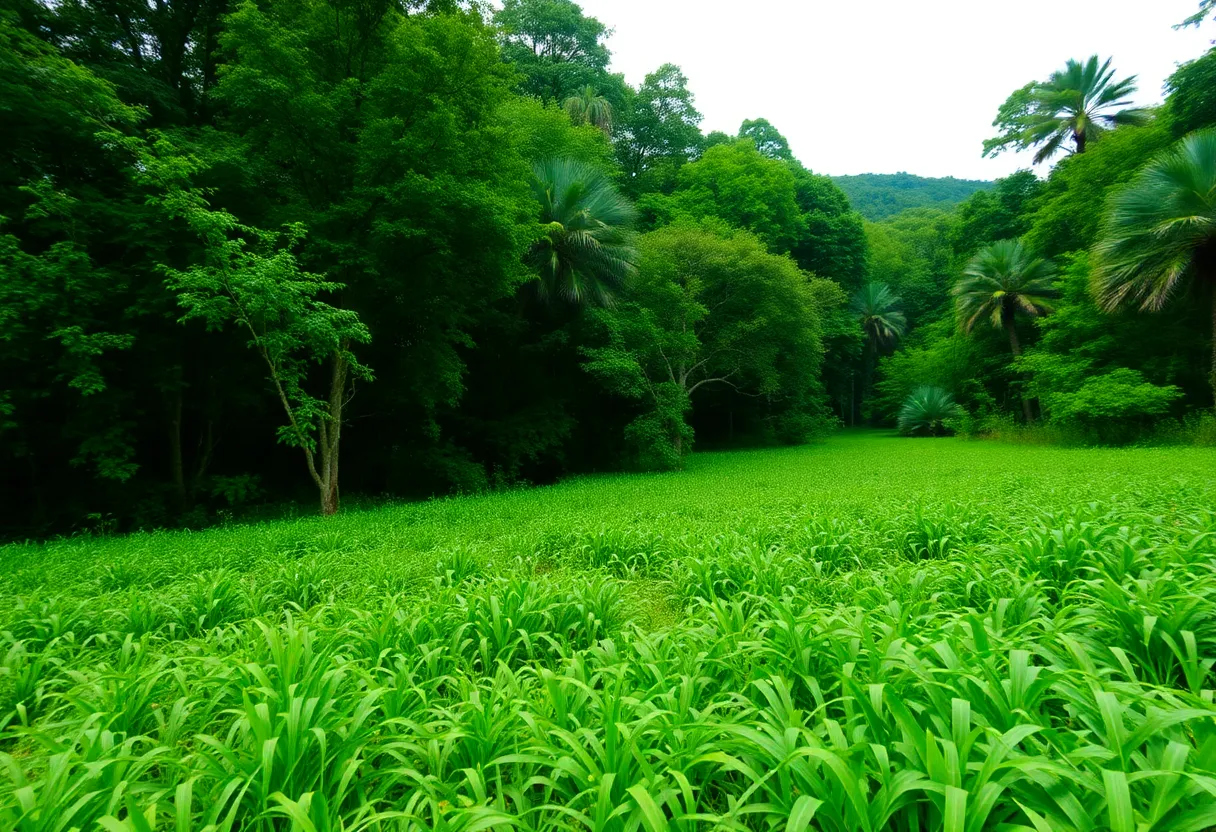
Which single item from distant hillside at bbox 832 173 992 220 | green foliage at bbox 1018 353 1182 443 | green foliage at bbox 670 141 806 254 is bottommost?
green foliage at bbox 1018 353 1182 443

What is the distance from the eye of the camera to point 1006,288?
21.0 meters

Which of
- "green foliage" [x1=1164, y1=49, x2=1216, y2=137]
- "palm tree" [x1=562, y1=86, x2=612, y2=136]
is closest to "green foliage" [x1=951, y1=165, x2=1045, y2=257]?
"green foliage" [x1=1164, y1=49, x2=1216, y2=137]

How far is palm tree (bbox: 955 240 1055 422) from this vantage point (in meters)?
20.4

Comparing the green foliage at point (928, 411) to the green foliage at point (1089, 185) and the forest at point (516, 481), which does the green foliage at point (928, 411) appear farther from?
the green foliage at point (1089, 185)

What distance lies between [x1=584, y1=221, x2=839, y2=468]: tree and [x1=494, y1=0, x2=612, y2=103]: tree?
41.7 ft

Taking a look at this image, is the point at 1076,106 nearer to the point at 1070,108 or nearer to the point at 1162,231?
the point at 1070,108

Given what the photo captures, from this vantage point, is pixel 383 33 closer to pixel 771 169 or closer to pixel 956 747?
pixel 956 747

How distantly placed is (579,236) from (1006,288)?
18489 millimetres

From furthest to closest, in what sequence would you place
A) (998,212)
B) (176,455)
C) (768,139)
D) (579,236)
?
(768,139), (998,212), (579,236), (176,455)

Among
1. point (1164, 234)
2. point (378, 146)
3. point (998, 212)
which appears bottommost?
point (1164, 234)

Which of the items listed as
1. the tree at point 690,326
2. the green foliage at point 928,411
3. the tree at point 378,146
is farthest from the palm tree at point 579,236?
the green foliage at point 928,411

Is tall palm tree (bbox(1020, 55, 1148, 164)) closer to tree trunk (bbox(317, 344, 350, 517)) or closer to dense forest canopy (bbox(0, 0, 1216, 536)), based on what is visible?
dense forest canopy (bbox(0, 0, 1216, 536))

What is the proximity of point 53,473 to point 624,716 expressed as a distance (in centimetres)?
1519

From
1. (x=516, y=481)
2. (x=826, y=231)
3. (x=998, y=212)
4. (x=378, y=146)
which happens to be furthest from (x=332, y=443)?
(x=826, y=231)
